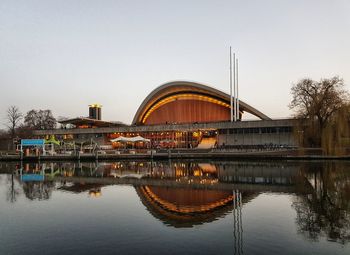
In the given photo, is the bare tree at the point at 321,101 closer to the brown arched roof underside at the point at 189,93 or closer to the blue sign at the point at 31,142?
the brown arched roof underside at the point at 189,93

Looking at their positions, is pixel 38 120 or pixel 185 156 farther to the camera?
pixel 38 120

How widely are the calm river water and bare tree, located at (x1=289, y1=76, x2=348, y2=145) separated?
657 inches

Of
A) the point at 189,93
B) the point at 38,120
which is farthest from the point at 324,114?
the point at 38,120

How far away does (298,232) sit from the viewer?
10.4m

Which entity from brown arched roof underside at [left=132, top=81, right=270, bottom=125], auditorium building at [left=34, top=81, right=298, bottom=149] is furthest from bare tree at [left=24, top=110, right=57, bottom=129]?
brown arched roof underside at [left=132, top=81, right=270, bottom=125]

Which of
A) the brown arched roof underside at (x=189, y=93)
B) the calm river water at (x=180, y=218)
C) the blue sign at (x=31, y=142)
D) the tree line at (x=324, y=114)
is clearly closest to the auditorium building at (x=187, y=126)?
the brown arched roof underside at (x=189, y=93)

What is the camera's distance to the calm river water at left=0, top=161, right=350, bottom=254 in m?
9.30

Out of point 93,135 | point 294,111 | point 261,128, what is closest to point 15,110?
point 93,135

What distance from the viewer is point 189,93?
2717 inches

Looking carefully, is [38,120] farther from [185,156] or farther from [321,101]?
[321,101]

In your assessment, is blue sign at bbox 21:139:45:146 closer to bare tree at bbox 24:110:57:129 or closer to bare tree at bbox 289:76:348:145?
bare tree at bbox 289:76:348:145

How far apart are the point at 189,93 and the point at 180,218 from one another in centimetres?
5770

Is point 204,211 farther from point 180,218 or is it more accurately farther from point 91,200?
point 91,200

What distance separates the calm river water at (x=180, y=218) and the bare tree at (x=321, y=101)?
54.7 ft
